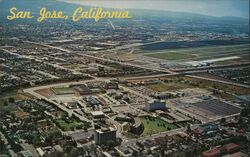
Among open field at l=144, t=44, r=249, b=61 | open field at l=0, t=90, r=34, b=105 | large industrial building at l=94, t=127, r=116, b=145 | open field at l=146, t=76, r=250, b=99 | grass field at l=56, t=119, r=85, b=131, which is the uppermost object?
large industrial building at l=94, t=127, r=116, b=145

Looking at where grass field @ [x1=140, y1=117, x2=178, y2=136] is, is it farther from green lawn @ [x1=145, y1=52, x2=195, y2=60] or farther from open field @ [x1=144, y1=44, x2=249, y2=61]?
green lawn @ [x1=145, y1=52, x2=195, y2=60]

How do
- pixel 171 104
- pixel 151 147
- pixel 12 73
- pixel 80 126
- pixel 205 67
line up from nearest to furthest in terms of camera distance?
pixel 151 147
pixel 80 126
pixel 171 104
pixel 12 73
pixel 205 67

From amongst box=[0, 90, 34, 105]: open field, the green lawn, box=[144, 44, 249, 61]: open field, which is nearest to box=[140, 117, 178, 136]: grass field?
box=[0, 90, 34, 105]: open field

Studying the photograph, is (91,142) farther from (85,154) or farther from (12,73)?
(12,73)

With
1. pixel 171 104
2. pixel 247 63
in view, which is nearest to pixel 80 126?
pixel 171 104

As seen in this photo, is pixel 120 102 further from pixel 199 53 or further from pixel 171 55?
pixel 199 53

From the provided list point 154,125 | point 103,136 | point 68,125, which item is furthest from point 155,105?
point 103,136
